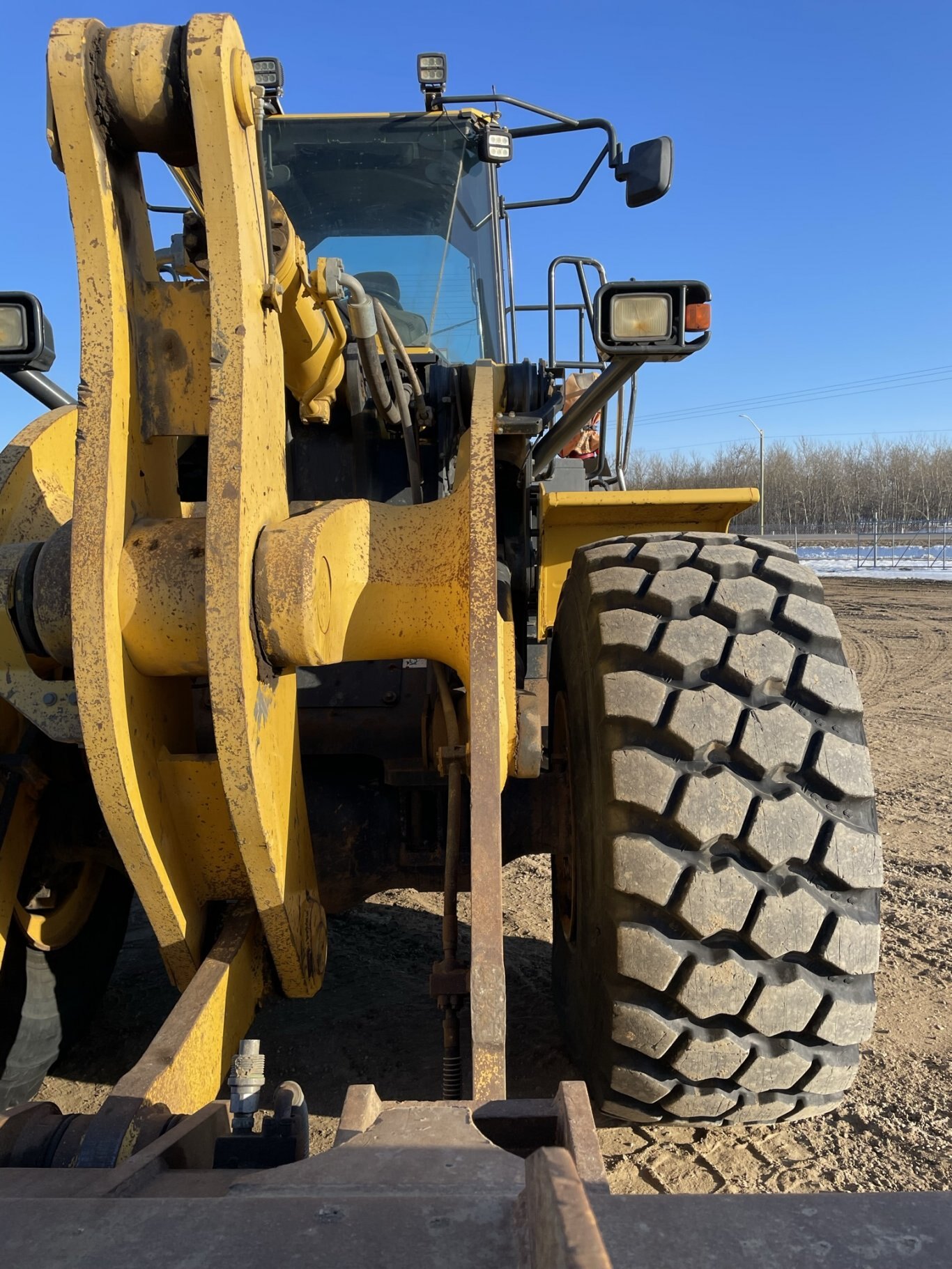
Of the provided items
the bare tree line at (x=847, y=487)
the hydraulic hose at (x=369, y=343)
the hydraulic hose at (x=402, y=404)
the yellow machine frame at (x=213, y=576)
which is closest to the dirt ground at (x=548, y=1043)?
the yellow machine frame at (x=213, y=576)

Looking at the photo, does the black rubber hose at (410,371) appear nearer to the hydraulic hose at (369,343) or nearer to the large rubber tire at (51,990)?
the hydraulic hose at (369,343)

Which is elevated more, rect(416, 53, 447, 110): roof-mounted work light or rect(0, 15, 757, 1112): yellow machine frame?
A: rect(416, 53, 447, 110): roof-mounted work light

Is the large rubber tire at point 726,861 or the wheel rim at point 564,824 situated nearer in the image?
the large rubber tire at point 726,861

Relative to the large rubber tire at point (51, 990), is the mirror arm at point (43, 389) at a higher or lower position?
higher

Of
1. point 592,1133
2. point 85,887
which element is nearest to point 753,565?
point 592,1133

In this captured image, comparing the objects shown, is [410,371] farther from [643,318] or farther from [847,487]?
[847,487]

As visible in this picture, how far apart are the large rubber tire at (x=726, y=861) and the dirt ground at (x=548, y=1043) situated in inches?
16.7

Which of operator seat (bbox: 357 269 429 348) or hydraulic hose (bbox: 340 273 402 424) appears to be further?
operator seat (bbox: 357 269 429 348)

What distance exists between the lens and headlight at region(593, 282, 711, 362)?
2.14 m

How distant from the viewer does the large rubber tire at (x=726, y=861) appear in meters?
1.83

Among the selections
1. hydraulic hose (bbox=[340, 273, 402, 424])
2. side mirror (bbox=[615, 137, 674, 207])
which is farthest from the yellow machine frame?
side mirror (bbox=[615, 137, 674, 207])

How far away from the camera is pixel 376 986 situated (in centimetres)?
348

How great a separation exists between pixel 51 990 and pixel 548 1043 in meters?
1.63

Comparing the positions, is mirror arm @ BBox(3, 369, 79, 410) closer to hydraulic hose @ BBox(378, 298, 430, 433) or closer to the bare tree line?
hydraulic hose @ BBox(378, 298, 430, 433)
